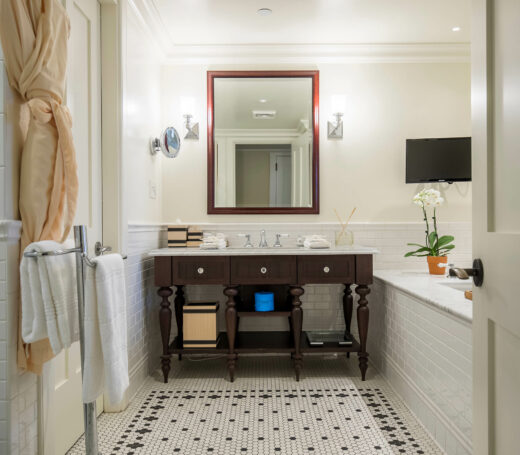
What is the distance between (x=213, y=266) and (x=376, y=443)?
1382 mm

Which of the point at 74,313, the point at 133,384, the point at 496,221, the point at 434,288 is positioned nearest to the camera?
the point at 496,221

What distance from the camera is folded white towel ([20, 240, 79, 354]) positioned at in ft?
4.09

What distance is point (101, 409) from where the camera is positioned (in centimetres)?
226

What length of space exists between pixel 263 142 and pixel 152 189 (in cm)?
93

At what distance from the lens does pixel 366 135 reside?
3279 mm

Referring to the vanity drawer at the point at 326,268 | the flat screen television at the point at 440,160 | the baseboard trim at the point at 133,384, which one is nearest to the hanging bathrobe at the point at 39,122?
the baseboard trim at the point at 133,384

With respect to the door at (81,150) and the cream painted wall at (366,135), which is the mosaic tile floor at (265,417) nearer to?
the door at (81,150)

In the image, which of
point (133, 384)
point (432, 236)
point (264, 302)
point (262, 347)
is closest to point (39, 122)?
point (133, 384)

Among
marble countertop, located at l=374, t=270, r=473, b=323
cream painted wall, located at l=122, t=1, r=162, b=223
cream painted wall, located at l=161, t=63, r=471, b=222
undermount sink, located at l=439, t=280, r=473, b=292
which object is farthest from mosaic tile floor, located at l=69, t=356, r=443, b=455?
cream painted wall, located at l=161, t=63, r=471, b=222

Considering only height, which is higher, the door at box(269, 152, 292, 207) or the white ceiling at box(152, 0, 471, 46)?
the white ceiling at box(152, 0, 471, 46)

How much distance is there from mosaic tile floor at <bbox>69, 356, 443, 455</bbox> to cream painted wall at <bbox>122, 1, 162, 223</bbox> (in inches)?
44.6

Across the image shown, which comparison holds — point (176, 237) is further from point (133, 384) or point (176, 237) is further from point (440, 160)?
point (440, 160)

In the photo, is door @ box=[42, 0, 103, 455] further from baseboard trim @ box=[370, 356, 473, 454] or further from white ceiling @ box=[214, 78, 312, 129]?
baseboard trim @ box=[370, 356, 473, 454]

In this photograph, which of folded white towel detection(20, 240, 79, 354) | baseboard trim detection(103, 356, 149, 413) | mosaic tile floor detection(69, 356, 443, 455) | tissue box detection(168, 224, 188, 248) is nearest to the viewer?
folded white towel detection(20, 240, 79, 354)
